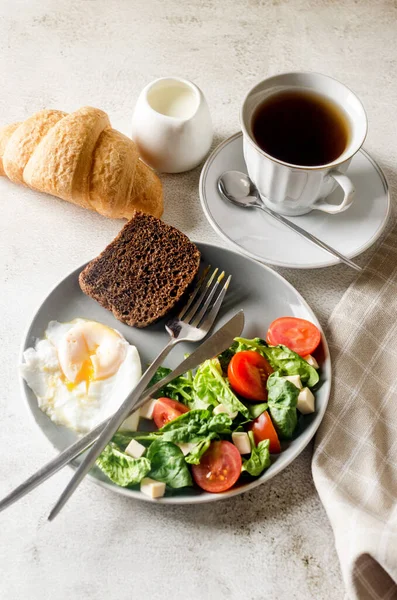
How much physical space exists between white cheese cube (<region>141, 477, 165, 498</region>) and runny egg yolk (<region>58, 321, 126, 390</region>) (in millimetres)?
346

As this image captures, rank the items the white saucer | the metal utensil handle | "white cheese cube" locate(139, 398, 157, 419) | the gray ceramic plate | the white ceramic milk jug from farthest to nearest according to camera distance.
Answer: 1. the white ceramic milk jug
2. the white saucer
3. the gray ceramic plate
4. "white cheese cube" locate(139, 398, 157, 419)
5. the metal utensil handle

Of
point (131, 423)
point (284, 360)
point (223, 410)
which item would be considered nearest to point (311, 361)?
point (284, 360)

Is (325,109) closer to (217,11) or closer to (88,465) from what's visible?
(217,11)

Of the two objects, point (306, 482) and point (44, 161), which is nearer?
point (306, 482)

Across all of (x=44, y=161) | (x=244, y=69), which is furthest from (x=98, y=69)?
(x=44, y=161)

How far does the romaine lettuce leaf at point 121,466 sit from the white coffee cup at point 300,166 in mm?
913

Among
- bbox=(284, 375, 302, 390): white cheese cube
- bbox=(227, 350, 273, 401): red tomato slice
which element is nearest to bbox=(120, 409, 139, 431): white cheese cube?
bbox=(227, 350, 273, 401): red tomato slice

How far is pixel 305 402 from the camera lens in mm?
1613

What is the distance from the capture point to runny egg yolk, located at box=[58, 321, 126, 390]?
1736 millimetres

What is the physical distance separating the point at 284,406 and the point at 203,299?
451 millimetres

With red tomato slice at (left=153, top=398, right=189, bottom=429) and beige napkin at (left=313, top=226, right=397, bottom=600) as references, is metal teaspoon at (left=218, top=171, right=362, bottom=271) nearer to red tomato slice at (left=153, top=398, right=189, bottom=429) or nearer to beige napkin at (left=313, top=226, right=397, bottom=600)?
beige napkin at (left=313, top=226, right=397, bottom=600)

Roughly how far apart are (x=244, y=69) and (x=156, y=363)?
1405 mm

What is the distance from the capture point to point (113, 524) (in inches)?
62.3

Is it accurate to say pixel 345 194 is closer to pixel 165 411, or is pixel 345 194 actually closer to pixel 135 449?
pixel 165 411
